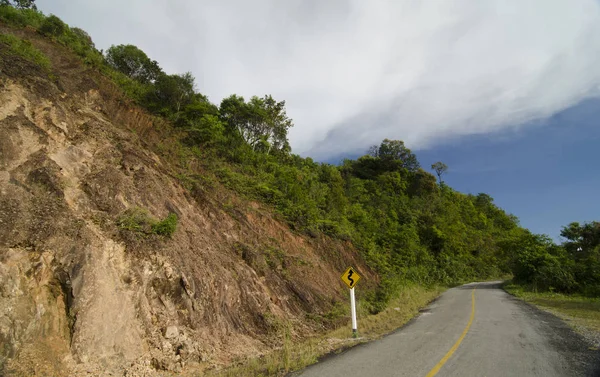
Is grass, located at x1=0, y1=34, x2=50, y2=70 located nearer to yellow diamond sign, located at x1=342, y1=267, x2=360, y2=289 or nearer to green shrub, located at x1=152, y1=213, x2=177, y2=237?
green shrub, located at x1=152, y1=213, x2=177, y2=237

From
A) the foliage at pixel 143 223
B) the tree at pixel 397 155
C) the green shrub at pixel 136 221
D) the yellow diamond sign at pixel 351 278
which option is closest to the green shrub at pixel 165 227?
the foliage at pixel 143 223

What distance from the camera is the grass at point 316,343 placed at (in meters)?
7.06

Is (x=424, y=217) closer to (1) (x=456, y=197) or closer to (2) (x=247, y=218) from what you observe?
(1) (x=456, y=197)

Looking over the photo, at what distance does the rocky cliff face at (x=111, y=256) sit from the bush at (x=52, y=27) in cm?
97

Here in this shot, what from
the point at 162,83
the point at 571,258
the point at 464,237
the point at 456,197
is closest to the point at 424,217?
the point at 464,237

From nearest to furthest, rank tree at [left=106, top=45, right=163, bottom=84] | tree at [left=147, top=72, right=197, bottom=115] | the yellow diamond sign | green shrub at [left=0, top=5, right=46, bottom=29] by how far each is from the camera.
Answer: the yellow diamond sign < green shrub at [left=0, top=5, right=46, bottom=29] < tree at [left=147, top=72, right=197, bottom=115] < tree at [left=106, top=45, right=163, bottom=84]

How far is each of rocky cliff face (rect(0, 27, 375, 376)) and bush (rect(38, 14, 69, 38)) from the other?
38.3 inches

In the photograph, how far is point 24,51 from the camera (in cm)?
1290

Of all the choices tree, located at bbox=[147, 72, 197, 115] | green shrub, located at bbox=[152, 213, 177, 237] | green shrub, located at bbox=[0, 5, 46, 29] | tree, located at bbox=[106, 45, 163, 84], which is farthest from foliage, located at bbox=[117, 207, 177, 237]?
tree, located at bbox=[106, 45, 163, 84]

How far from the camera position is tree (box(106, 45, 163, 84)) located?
26344 mm

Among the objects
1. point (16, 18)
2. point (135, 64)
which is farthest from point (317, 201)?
point (16, 18)

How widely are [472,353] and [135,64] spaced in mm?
29737

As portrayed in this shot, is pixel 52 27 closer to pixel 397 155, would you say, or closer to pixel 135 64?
pixel 135 64

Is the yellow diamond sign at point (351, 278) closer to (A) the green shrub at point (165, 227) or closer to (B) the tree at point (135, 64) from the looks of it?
(A) the green shrub at point (165, 227)
